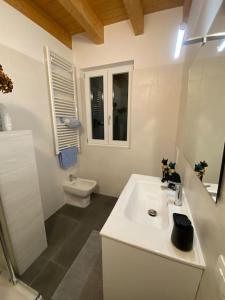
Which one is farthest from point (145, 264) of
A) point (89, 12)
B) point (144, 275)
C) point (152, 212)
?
point (89, 12)

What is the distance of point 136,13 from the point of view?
1.53 m

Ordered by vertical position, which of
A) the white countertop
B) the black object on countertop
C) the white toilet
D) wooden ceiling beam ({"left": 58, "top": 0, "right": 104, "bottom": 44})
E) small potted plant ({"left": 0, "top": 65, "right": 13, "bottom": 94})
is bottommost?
the white toilet

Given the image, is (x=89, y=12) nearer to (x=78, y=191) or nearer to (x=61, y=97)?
(x=61, y=97)

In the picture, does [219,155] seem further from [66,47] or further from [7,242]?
[66,47]

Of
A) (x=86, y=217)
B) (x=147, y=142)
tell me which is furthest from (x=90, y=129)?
(x=86, y=217)

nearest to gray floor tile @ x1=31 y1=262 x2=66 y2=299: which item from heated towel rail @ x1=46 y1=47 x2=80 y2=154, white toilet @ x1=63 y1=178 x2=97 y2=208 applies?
white toilet @ x1=63 y1=178 x2=97 y2=208

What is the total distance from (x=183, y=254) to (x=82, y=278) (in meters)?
1.08

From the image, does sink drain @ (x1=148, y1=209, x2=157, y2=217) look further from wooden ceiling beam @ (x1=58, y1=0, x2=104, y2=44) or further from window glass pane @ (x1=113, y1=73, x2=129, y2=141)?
wooden ceiling beam @ (x1=58, y1=0, x2=104, y2=44)

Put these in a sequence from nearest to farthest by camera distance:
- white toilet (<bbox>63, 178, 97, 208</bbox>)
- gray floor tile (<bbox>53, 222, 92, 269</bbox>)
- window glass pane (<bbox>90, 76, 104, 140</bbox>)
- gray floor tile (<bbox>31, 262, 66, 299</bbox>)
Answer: gray floor tile (<bbox>31, 262, 66, 299</bbox>)
gray floor tile (<bbox>53, 222, 92, 269</bbox>)
white toilet (<bbox>63, 178, 97, 208</bbox>)
window glass pane (<bbox>90, 76, 104, 140</bbox>)

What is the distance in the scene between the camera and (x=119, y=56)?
1981 millimetres

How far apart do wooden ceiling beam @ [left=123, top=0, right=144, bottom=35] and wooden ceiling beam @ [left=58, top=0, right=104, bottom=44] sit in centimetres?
48

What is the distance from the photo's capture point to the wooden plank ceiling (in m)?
1.44

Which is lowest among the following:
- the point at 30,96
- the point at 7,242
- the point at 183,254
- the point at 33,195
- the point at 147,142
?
the point at 7,242

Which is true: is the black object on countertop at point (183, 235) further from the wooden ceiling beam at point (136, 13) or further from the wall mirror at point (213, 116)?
the wooden ceiling beam at point (136, 13)
